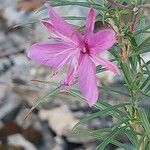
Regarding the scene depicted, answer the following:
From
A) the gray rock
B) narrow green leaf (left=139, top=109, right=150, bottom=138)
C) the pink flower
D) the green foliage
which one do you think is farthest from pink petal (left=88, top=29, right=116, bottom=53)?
the gray rock

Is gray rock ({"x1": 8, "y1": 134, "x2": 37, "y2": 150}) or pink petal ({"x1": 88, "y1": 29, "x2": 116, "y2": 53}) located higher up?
pink petal ({"x1": 88, "y1": 29, "x2": 116, "y2": 53})

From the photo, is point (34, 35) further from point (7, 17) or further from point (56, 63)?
point (56, 63)

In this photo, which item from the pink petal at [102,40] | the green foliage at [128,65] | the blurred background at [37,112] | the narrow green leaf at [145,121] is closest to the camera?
the pink petal at [102,40]

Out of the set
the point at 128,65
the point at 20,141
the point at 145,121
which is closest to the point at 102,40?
the point at 128,65

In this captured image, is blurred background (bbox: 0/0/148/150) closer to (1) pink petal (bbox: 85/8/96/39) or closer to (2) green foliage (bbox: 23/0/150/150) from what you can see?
(2) green foliage (bbox: 23/0/150/150)

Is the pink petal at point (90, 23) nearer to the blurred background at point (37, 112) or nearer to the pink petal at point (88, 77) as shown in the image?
the pink petal at point (88, 77)

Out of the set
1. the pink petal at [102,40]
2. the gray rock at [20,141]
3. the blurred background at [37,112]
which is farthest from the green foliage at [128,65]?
the gray rock at [20,141]

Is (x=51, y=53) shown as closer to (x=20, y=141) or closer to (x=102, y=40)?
(x=102, y=40)
